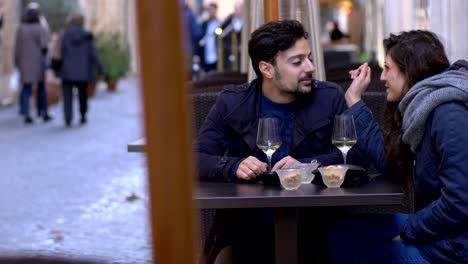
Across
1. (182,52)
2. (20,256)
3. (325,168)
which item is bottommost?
(325,168)

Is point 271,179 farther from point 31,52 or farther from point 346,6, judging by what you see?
point 346,6

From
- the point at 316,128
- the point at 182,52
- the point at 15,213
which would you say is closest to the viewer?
the point at 182,52

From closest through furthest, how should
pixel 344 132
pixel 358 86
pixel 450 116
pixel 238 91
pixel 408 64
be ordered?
pixel 450 116, pixel 408 64, pixel 344 132, pixel 358 86, pixel 238 91

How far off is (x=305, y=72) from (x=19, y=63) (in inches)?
587

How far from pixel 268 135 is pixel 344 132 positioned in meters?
0.29

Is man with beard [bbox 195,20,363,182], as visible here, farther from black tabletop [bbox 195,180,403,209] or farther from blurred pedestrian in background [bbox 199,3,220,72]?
blurred pedestrian in background [bbox 199,3,220,72]

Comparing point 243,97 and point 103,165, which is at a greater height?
point 243,97

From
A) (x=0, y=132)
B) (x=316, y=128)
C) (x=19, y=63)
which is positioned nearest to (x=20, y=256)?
(x=316, y=128)

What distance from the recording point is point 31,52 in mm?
18984

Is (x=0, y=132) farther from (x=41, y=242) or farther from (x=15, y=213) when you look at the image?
(x=41, y=242)

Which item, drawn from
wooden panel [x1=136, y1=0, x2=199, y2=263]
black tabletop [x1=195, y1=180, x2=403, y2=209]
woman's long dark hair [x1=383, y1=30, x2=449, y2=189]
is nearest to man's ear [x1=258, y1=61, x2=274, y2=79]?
woman's long dark hair [x1=383, y1=30, x2=449, y2=189]

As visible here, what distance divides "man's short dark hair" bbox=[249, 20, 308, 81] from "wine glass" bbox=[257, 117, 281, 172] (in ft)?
1.43

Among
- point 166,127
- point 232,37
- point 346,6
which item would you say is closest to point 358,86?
point 166,127

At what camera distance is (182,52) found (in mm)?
1794
